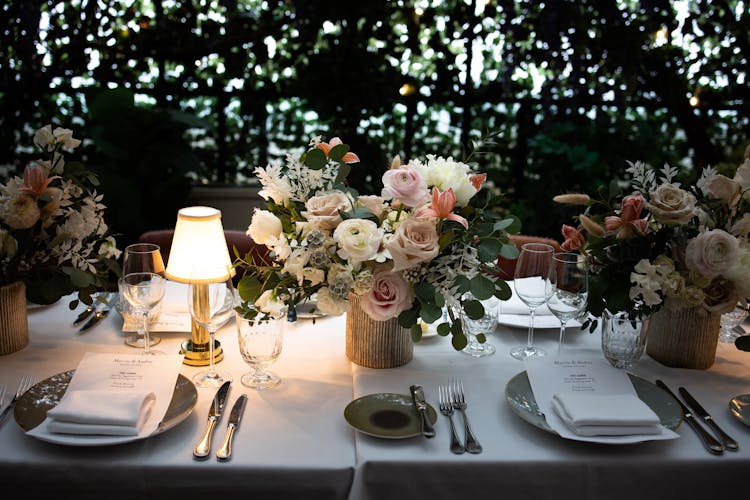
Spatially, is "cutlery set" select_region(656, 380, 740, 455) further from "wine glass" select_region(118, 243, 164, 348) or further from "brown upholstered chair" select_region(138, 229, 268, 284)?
"brown upholstered chair" select_region(138, 229, 268, 284)

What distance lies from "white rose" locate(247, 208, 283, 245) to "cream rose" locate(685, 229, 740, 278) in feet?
2.85

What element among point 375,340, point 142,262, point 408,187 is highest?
point 408,187

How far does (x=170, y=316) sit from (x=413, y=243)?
2.50ft

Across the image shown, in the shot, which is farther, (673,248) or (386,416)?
(673,248)

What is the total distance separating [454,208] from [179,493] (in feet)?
2.48

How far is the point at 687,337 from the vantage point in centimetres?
163

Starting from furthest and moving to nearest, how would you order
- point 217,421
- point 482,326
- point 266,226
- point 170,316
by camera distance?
point 170,316, point 482,326, point 266,226, point 217,421

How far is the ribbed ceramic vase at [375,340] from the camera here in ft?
5.15

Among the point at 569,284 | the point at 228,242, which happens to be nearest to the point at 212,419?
the point at 569,284

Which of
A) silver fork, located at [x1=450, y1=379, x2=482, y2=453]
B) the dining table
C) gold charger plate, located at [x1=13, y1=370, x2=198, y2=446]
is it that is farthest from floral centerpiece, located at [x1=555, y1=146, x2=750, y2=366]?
gold charger plate, located at [x1=13, y1=370, x2=198, y2=446]

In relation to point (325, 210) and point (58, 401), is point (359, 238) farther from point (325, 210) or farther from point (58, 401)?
point (58, 401)

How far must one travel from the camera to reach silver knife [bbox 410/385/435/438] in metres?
1.31

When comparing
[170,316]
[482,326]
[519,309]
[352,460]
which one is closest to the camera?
[352,460]

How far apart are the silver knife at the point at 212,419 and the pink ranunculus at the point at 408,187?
513mm
